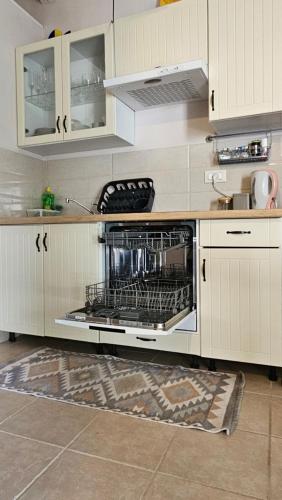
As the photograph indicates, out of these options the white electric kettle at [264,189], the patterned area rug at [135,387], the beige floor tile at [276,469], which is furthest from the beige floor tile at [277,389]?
the white electric kettle at [264,189]

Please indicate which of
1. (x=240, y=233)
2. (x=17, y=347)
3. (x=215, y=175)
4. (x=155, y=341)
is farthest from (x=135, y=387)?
(x=215, y=175)

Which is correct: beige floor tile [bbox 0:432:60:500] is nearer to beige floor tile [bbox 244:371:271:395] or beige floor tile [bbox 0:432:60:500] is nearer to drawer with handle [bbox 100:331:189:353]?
drawer with handle [bbox 100:331:189:353]

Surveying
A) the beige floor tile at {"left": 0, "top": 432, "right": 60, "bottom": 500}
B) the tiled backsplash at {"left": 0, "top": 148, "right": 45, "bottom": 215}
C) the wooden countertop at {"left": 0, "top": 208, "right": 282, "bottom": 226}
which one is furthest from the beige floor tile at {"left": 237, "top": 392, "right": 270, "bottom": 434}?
the tiled backsplash at {"left": 0, "top": 148, "right": 45, "bottom": 215}

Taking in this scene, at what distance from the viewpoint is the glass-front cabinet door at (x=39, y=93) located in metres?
2.48

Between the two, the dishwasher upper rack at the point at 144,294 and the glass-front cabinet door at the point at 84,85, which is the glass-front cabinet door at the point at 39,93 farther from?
the dishwasher upper rack at the point at 144,294

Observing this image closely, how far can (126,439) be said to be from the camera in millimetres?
1261

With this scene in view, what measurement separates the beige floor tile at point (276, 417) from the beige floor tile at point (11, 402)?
101 cm

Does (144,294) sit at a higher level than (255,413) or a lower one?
higher

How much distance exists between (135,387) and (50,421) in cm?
43

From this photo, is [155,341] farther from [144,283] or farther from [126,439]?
[126,439]

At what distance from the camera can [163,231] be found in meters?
1.84

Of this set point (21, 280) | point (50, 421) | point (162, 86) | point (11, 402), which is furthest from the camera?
point (21, 280)

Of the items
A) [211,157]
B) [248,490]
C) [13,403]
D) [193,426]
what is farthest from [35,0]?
[248,490]

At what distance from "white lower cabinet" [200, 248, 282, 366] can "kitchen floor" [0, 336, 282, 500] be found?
237 millimetres
